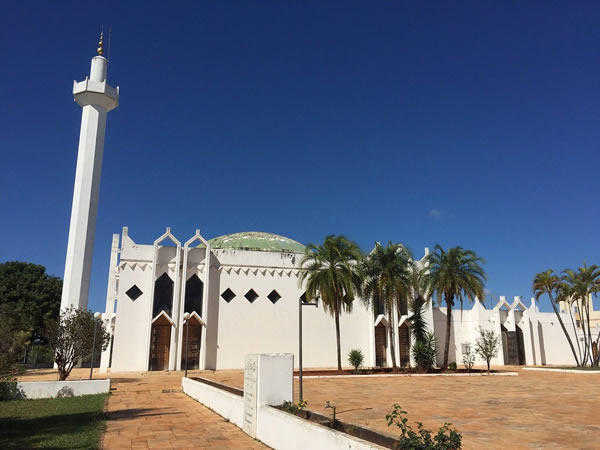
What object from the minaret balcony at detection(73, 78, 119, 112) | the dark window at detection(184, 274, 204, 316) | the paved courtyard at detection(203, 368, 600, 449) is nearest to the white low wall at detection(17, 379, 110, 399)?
the paved courtyard at detection(203, 368, 600, 449)

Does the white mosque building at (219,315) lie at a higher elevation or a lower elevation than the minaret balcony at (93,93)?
lower

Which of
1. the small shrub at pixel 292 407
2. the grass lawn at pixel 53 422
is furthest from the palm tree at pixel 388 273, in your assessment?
the small shrub at pixel 292 407

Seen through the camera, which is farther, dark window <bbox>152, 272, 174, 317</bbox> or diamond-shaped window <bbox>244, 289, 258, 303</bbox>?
diamond-shaped window <bbox>244, 289, 258, 303</bbox>

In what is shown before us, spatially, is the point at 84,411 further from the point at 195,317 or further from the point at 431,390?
the point at 195,317

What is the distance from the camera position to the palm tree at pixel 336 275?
2602cm

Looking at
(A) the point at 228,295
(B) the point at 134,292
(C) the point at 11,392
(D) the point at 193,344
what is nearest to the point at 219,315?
(A) the point at 228,295

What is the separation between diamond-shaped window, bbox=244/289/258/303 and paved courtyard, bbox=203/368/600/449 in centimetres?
1134

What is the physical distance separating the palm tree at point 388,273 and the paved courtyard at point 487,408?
7.29 m

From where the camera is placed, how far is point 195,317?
29.3 m

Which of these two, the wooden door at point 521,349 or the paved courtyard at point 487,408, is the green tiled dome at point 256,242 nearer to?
the paved courtyard at point 487,408

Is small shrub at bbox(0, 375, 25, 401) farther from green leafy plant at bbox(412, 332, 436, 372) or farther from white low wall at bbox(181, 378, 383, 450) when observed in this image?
green leafy plant at bbox(412, 332, 436, 372)

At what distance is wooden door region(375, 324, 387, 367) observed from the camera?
3309 centimetres

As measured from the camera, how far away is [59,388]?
53.7ft

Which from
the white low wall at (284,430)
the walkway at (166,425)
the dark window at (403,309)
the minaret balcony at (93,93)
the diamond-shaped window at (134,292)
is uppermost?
the minaret balcony at (93,93)
